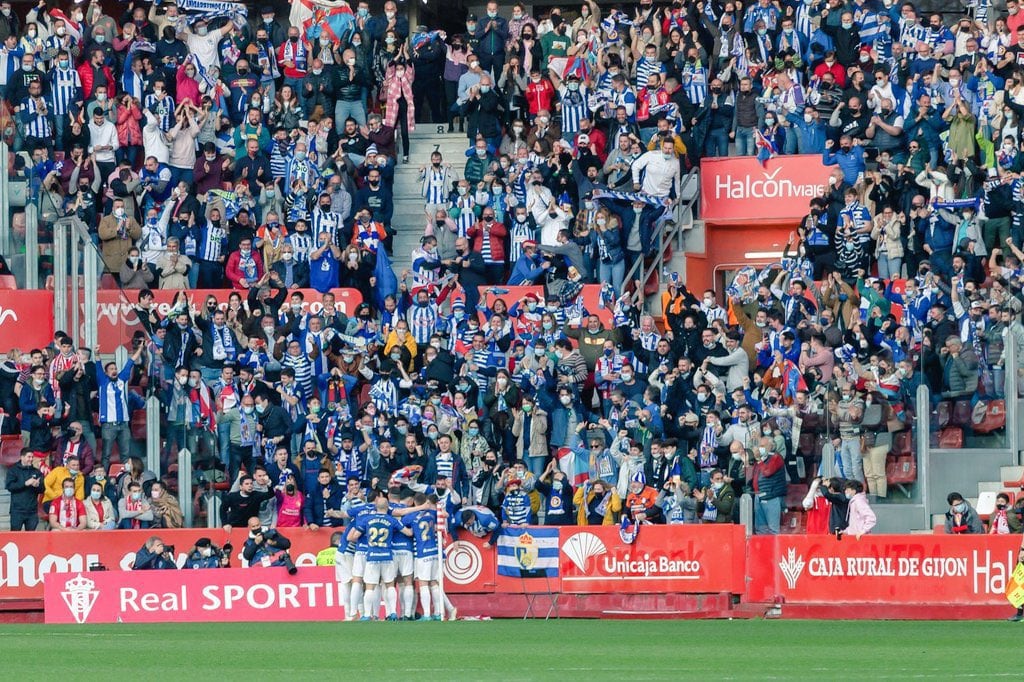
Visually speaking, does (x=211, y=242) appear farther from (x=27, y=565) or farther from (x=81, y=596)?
(x=81, y=596)

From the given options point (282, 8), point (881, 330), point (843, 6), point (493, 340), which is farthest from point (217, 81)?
point (881, 330)

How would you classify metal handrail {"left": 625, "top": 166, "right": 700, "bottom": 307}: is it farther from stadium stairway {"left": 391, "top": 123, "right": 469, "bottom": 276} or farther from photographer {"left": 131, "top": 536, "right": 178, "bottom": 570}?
photographer {"left": 131, "top": 536, "right": 178, "bottom": 570}

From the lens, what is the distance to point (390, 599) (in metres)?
25.0

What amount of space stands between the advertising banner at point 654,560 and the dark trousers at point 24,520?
7.07 m

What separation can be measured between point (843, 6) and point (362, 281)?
8500 millimetres

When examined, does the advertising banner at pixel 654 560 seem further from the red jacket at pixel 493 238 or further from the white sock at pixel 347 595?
the red jacket at pixel 493 238

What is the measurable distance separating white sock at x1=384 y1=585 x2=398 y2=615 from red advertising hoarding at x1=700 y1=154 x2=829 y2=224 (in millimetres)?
10884

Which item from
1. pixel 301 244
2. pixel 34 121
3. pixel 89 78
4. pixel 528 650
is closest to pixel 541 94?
pixel 301 244

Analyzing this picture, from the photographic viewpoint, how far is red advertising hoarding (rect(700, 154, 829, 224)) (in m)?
32.8

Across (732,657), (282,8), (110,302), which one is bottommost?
(732,657)

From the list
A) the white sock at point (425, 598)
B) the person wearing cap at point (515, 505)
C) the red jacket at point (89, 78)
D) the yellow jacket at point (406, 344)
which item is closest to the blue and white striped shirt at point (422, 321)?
the yellow jacket at point (406, 344)

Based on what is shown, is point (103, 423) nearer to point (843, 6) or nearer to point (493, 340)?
point (493, 340)

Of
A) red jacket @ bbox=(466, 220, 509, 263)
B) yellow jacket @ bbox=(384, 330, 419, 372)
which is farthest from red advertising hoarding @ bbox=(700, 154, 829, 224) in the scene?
yellow jacket @ bbox=(384, 330, 419, 372)

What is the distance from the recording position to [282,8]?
3834 cm
